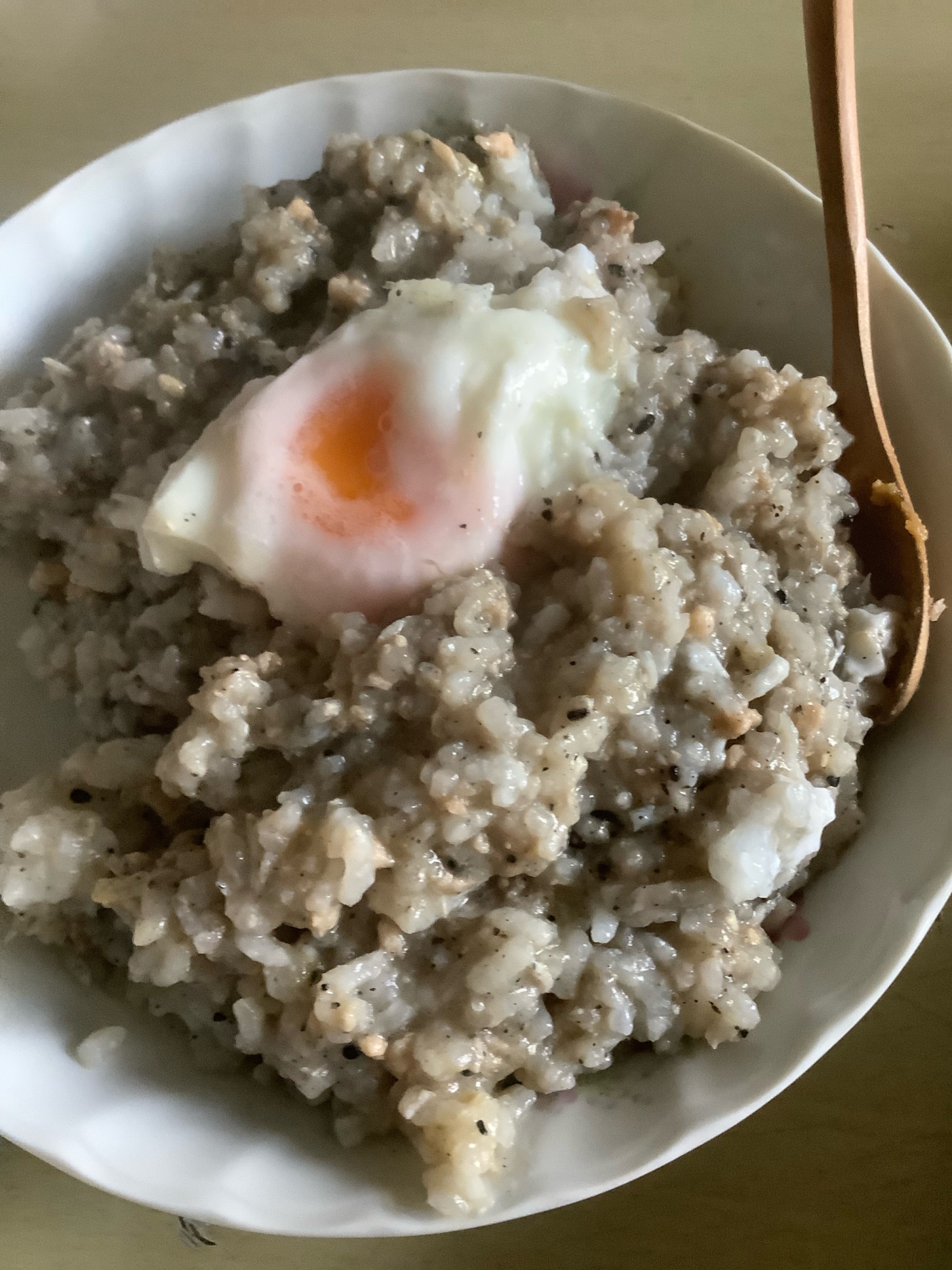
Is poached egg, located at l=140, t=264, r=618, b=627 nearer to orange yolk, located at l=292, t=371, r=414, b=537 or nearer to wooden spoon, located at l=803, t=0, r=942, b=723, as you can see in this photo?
orange yolk, located at l=292, t=371, r=414, b=537

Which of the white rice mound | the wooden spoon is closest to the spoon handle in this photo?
the wooden spoon

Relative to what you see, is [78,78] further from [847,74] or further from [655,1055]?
[655,1055]

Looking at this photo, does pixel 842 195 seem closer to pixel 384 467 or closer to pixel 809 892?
pixel 384 467

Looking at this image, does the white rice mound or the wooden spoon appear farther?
the wooden spoon

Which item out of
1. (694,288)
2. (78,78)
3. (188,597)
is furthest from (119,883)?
(78,78)

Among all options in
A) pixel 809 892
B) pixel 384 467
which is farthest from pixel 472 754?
pixel 809 892
